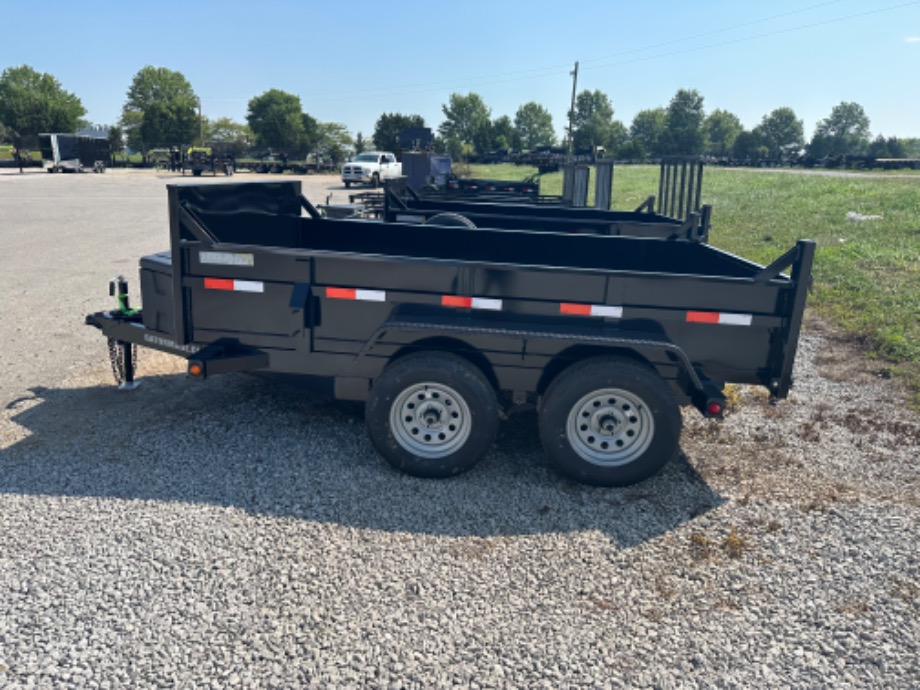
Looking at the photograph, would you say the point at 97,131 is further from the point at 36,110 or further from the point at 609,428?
the point at 609,428

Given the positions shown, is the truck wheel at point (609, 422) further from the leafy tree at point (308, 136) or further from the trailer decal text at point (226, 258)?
the leafy tree at point (308, 136)

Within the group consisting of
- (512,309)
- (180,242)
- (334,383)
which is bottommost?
(334,383)

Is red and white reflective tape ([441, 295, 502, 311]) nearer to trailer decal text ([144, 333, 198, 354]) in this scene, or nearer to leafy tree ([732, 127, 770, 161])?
trailer decal text ([144, 333, 198, 354])

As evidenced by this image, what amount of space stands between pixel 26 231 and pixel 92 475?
45.1ft

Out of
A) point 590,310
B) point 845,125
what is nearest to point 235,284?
point 590,310

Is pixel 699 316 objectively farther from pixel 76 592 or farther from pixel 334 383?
pixel 76 592

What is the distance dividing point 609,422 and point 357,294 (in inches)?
66.5

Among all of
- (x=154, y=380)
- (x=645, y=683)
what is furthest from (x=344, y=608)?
(x=154, y=380)

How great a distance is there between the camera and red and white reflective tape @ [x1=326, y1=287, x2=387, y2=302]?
439 centimetres

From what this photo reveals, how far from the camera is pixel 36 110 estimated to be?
7462cm

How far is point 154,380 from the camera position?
242 inches

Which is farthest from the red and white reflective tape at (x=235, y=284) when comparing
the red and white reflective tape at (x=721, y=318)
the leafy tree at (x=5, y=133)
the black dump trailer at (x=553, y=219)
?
the leafy tree at (x=5, y=133)

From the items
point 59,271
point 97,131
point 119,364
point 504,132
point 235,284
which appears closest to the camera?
point 235,284

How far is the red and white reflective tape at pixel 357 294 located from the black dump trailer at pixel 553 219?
9.79 ft
